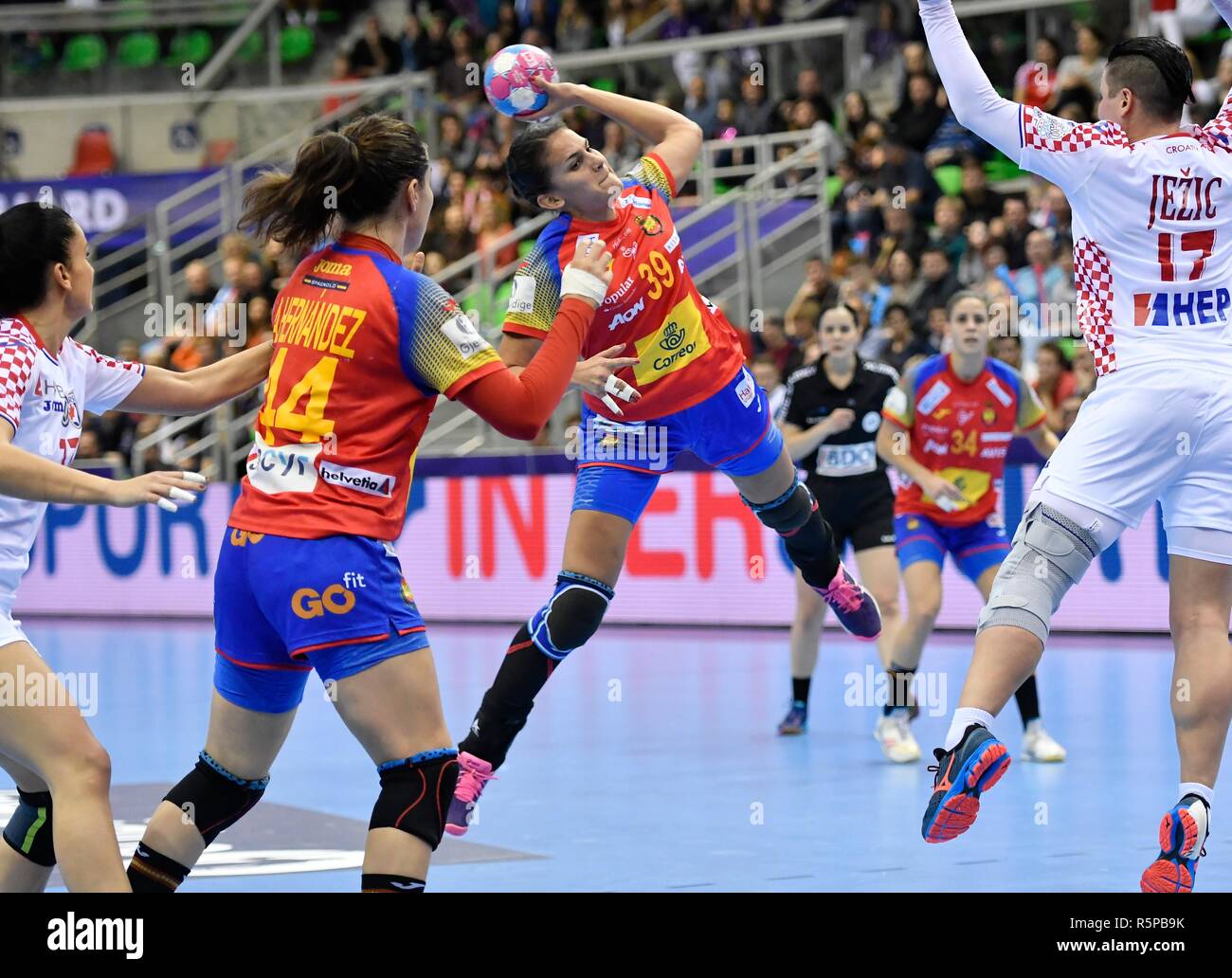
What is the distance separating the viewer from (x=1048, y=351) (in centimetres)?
1312

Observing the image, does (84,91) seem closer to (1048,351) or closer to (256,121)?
(256,121)

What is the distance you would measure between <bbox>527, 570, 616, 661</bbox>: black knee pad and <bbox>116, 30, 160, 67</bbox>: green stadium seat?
20335mm

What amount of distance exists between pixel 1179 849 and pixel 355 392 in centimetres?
247

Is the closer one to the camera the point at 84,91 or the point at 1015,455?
the point at 1015,455

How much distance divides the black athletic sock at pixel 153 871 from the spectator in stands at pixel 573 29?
17.1 meters

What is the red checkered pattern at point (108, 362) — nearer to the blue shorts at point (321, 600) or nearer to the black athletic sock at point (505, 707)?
the blue shorts at point (321, 600)

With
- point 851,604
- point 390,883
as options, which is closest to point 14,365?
point 390,883

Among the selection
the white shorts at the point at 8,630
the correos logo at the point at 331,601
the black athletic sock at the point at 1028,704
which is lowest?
the black athletic sock at the point at 1028,704

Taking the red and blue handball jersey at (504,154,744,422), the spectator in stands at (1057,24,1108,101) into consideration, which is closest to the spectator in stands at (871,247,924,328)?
the spectator in stands at (1057,24,1108,101)

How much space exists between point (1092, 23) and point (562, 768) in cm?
1095

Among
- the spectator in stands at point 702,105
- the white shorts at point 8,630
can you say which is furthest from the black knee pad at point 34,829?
the spectator in stands at point 702,105

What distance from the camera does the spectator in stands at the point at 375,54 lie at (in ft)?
72.0
